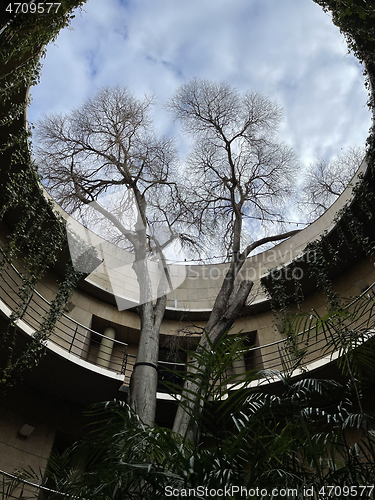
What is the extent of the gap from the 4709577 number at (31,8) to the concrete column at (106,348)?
6.39m

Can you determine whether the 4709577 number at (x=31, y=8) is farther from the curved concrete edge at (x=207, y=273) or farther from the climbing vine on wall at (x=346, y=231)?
the curved concrete edge at (x=207, y=273)

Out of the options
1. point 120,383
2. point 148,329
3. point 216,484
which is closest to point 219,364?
point 216,484

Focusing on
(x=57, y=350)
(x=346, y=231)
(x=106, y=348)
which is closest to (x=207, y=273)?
(x=106, y=348)

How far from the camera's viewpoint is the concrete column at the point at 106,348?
8.82 m

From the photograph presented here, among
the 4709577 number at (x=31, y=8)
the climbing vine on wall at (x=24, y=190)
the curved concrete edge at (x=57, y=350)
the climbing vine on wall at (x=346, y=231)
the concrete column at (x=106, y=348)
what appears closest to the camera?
the 4709577 number at (x=31, y=8)

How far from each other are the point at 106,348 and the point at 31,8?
292 inches

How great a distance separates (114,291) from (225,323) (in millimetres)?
5060

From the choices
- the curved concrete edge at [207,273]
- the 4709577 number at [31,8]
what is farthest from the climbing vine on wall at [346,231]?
the 4709577 number at [31,8]

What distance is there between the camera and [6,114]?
267 inches

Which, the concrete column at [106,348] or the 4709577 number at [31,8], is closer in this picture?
the 4709577 number at [31,8]

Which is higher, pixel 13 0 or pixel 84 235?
pixel 84 235

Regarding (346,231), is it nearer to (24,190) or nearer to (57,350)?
(57,350)

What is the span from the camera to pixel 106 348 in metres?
9.14

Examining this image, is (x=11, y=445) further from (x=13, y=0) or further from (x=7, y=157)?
(x=13, y=0)
